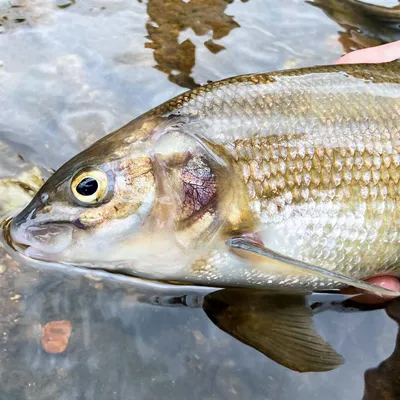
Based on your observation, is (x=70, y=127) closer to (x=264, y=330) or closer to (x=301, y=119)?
(x=301, y=119)

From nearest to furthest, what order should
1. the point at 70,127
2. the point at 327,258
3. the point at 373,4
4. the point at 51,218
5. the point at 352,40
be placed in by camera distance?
the point at 51,218 → the point at 327,258 → the point at 70,127 → the point at 352,40 → the point at 373,4

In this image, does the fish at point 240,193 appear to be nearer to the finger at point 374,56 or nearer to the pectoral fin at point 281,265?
the pectoral fin at point 281,265

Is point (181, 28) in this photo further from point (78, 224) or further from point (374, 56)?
point (78, 224)

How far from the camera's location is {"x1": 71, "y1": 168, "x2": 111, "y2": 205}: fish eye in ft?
8.98

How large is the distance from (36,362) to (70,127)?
189 centimetres

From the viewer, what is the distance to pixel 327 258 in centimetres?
300

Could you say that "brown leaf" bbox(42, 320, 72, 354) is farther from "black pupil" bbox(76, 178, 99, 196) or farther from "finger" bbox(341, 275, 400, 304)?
"finger" bbox(341, 275, 400, 304)

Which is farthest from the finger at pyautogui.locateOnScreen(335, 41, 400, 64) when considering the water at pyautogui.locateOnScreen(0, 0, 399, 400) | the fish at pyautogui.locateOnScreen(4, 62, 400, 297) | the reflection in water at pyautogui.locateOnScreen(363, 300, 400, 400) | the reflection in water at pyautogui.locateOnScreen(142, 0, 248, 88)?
the reflection in water at pyautogui.locateOnScreen(363, 300, 400, 400)

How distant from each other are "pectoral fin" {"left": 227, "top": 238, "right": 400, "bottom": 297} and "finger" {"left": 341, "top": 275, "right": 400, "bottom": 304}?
372 mm

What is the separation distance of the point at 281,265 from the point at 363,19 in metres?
3.80

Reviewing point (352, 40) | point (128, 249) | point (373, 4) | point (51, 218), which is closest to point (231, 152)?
point (128, 249)

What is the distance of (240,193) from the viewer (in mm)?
2861

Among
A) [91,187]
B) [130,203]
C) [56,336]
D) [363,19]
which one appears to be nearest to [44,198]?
[91,187]

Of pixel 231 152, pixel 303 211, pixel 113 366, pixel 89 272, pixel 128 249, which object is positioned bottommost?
pixel 113 366
